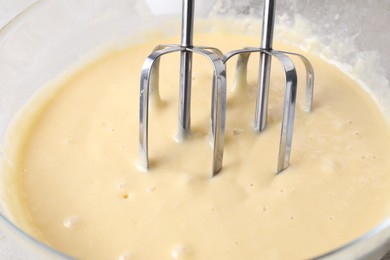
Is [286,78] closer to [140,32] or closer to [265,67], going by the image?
[265,67]

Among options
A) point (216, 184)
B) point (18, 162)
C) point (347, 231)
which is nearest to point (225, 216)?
point (216, 184)

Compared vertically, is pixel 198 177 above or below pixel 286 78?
below

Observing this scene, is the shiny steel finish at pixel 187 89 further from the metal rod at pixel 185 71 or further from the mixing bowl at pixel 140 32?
the mixing bowl at pixel 140 32

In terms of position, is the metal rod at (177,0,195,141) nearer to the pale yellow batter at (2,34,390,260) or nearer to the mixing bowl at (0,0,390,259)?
the pale yellow batter at (2,34,390,260)

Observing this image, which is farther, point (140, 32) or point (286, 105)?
point (140, 32)

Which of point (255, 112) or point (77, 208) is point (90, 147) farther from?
point (255, 112)

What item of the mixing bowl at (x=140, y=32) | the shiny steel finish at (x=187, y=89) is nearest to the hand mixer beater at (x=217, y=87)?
the shiny steel finish at (x=187, y=89)

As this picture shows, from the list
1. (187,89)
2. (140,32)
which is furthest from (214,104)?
(140,32)
